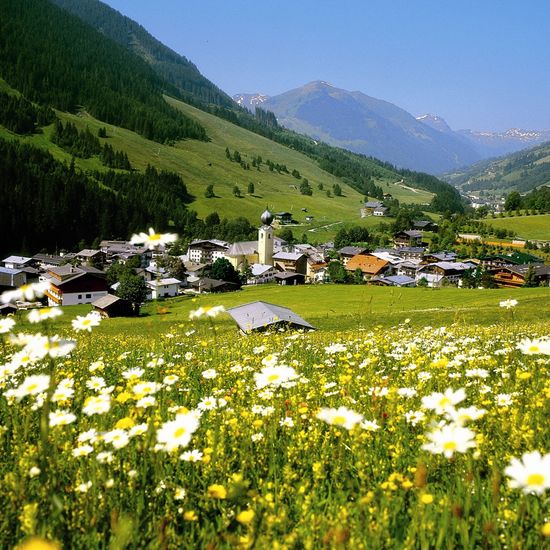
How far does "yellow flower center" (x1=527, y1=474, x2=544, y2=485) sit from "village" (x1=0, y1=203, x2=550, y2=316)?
66.1 metres

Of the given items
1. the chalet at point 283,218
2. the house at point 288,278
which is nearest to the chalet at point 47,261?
the house at point 288,278

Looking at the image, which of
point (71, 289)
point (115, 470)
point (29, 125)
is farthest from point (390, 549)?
point (29, 125)

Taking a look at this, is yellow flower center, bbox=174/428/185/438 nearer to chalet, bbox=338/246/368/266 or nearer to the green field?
chalet, bbox=338/246/368/266

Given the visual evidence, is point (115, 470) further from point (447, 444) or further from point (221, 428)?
point (447, 444)

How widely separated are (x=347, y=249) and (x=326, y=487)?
134 m

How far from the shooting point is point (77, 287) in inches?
3110

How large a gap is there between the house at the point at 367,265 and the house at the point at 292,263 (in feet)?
39.0

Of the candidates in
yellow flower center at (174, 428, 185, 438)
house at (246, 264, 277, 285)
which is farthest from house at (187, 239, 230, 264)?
yellow flower center at (174, 428, 185, 438)

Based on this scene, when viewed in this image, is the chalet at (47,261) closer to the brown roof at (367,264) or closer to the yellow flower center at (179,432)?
the brown roof at (367,264)

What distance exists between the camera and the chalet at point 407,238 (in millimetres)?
151375

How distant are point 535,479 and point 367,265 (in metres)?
119

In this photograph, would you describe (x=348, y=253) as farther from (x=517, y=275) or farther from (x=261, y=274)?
(x=517, y=275)

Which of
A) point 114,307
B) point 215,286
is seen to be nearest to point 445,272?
point 215,286

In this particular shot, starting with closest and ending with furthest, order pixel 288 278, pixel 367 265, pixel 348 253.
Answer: pixel 288 278 < pixel 367 265 < pixel 348 253
